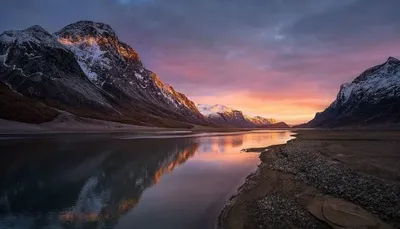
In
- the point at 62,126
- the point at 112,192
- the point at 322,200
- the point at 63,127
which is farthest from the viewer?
the point at 62,126

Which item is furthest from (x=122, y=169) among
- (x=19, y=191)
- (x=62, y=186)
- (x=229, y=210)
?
(x=229, y=210)

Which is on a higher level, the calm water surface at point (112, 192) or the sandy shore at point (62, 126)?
the sandy shore at point (62, 126)

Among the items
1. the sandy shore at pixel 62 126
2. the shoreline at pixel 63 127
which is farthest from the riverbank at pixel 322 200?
the sandy shore at pixel 62 126

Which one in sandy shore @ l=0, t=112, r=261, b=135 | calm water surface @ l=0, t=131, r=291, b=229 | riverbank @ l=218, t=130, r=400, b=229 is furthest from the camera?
sandy shore @ l=0, t=112, r=261, b=135

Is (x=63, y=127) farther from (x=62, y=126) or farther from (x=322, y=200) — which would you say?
(x=322, y=200)

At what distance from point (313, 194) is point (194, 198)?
8657 millimetres

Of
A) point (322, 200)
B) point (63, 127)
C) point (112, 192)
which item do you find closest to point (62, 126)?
point (63, 127)

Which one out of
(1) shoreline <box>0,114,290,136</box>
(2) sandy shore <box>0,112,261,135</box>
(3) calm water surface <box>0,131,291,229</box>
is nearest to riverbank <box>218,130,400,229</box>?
(3) calm water surface <box>0,131,291,229</box>

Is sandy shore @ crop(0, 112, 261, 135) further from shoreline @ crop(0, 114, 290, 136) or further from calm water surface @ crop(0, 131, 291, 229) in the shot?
calm water surface @ crop(0, 131, 291, 229)

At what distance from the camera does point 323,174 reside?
91.0ft

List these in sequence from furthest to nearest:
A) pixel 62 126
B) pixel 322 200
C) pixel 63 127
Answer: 1. pixel 62 126
2. pixel 63 127
3. pixel 322 200

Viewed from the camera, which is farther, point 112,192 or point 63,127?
point 63,127

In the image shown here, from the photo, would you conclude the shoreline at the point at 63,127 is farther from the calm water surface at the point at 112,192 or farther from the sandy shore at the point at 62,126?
the calm water surface at the point at 112,192

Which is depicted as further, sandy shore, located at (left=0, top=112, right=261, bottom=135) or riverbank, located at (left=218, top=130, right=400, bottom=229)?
sandy shore, located at (left=0, top=112, right=261, bottom=135)
